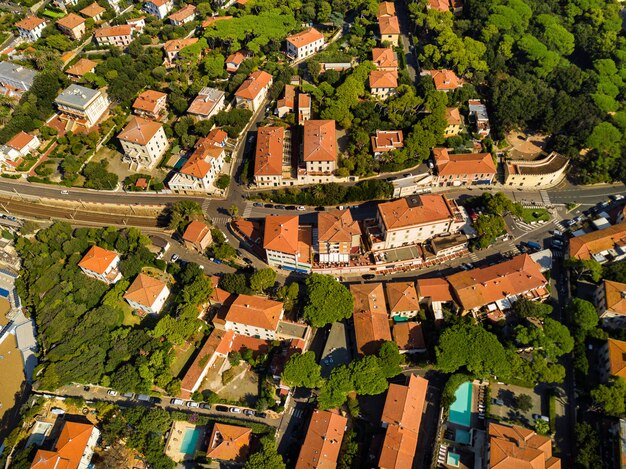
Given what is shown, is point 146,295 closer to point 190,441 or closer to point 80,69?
point 190,441

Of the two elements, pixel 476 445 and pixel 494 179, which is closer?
pixel 476 445

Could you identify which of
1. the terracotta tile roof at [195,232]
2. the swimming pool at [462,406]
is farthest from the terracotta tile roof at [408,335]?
the terracotta tile roof at [195,232]

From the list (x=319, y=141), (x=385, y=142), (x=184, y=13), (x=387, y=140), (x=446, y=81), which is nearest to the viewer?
(x=319, y=141)

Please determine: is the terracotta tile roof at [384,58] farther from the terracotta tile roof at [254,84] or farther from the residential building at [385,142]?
the terracotta tile roof at [254,84]

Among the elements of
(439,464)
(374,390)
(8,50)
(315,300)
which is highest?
(8,50)

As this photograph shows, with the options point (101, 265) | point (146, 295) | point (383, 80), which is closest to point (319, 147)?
point (383, 80)

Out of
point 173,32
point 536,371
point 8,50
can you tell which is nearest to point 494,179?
point 536,371

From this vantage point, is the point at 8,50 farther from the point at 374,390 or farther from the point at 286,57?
the point at 374,390
